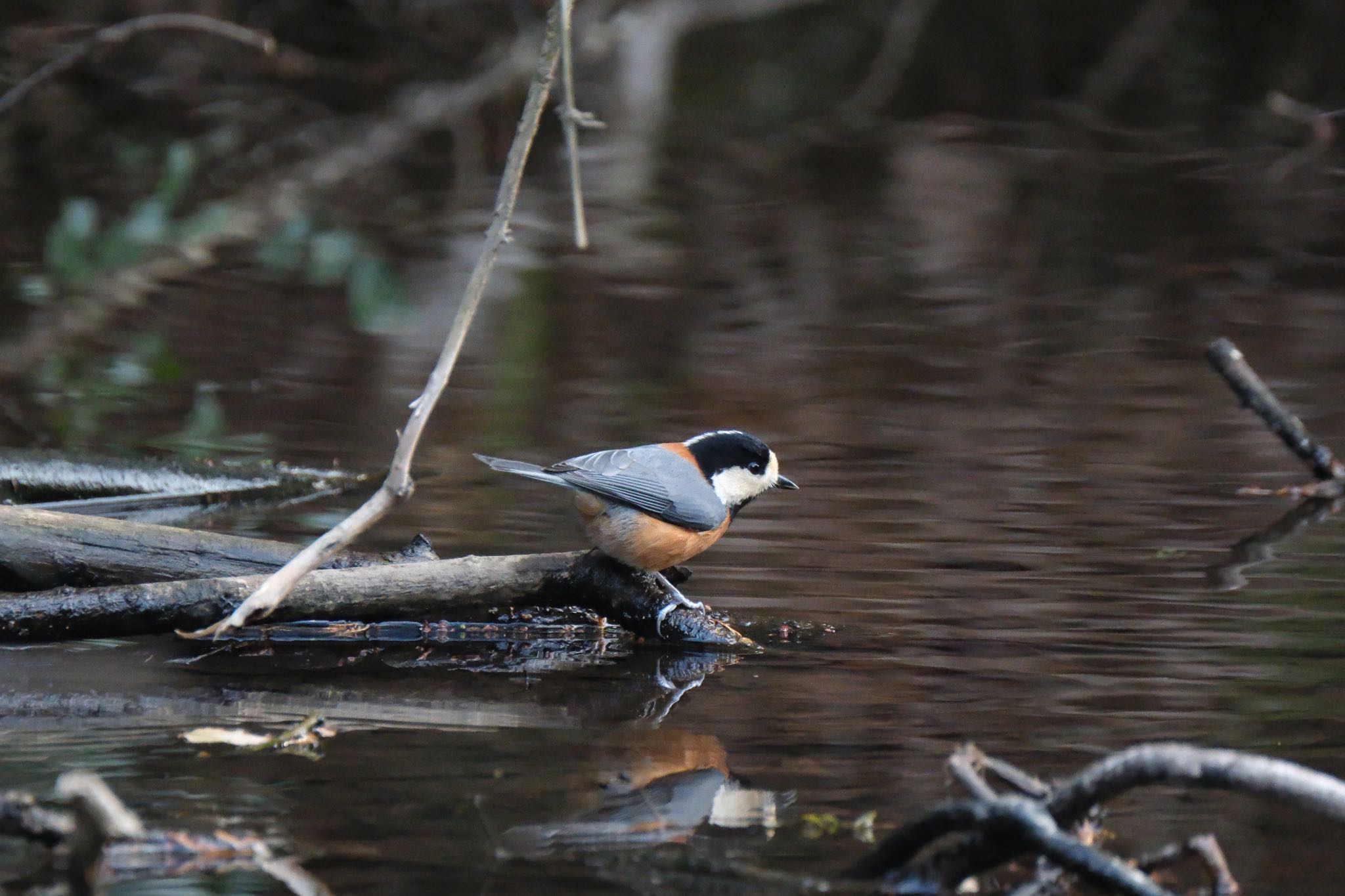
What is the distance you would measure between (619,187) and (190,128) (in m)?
5.36

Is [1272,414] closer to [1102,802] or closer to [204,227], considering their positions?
[1102,802]

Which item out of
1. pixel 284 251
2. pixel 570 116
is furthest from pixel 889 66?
pixel 570 116

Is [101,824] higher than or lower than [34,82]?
lower

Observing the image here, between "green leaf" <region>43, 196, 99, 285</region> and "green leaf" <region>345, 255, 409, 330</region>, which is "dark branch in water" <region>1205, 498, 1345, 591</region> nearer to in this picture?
"green leaf" <region>345, 255, 409, 330</region>

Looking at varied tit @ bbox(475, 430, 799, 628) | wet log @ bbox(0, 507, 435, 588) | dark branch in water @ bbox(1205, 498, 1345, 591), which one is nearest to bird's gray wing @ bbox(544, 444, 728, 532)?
varied tit @ bbox(475, 430, 799, 628)

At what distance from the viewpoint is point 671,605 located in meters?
4.59

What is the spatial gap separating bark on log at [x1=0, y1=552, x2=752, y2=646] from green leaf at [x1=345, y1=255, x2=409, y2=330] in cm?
449

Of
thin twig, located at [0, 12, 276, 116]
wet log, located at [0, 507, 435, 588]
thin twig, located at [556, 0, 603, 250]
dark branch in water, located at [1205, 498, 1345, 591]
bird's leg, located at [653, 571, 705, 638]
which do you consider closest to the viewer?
thin twig, located at [556, 0, 603, 250]

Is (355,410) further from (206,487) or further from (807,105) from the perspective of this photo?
(807,105)

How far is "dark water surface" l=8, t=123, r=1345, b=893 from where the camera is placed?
3357mm

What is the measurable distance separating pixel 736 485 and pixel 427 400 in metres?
2.01

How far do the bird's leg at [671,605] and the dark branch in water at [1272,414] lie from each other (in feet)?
9.17

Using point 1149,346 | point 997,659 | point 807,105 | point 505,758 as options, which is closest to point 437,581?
point 505,758

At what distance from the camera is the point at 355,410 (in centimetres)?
749
